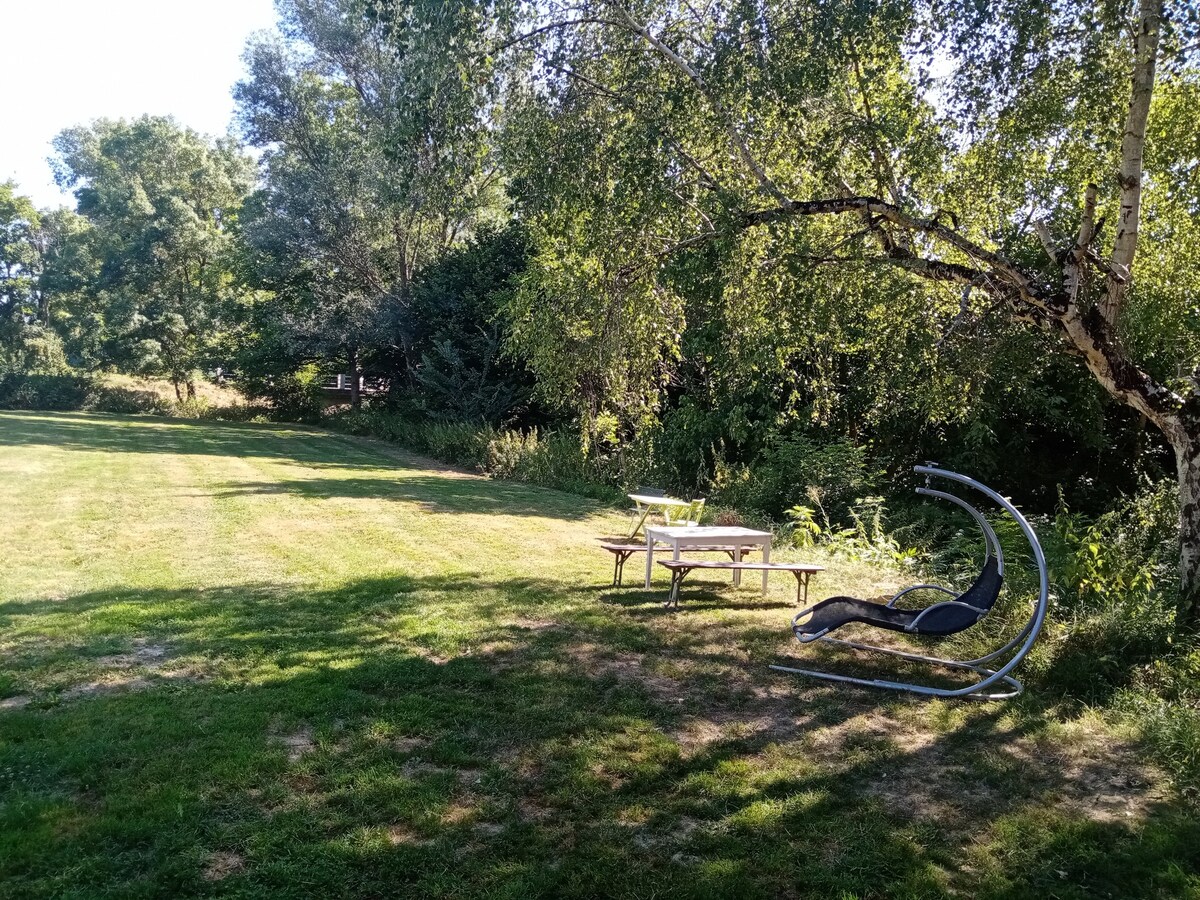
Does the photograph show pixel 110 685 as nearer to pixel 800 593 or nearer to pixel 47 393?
pixel 800 593

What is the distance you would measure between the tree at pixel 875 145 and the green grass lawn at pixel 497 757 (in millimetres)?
2642

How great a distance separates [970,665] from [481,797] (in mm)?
3419

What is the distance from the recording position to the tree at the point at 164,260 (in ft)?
110

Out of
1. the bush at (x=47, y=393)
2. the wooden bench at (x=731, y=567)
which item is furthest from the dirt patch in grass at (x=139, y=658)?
the bush at (x=47, y=393)

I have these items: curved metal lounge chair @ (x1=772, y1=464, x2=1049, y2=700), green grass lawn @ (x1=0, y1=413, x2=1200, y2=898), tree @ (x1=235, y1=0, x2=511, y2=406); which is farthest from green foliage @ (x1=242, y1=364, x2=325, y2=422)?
curved metal lounge chair @ (x1=772, y1=464, x2=1049, y2=700)

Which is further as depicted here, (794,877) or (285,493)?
(285,493)

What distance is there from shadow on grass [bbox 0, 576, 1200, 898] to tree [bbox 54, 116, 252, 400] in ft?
104

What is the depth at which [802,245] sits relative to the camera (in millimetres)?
7414

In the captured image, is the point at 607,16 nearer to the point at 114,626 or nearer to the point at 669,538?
the point at 669,538

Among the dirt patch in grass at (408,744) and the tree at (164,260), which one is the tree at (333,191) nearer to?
the tree at (164,260)

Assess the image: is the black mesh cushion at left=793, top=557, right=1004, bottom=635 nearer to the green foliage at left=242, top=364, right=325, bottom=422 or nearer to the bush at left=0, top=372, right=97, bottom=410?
the green foliage at left=242, top=364, right=325, bottom=422

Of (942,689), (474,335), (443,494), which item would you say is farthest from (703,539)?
(474,335)

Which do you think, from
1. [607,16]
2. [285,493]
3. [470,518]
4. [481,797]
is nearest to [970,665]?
[481,797]

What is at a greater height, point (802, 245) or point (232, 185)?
point (232, 185)
